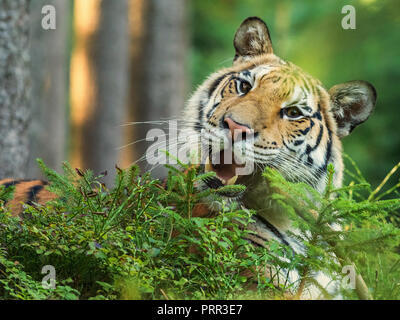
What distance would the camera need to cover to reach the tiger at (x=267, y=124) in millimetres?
3402

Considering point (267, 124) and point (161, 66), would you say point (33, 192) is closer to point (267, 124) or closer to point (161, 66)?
point (267, 124)

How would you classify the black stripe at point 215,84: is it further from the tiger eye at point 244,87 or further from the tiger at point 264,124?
the tiger eye at point 244,87

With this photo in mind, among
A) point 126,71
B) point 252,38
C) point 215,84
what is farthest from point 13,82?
point 126,71

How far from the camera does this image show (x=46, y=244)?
2.84 meters

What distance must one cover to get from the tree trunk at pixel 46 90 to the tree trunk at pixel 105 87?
732 mm

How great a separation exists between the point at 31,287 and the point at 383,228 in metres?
1.83

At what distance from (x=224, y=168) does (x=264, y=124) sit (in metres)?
0.39

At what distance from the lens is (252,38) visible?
13.6 ft

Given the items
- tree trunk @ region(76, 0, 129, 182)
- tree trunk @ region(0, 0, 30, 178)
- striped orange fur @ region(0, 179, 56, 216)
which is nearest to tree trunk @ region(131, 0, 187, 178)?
tree trunk @ region(76, 0, 129, 182)

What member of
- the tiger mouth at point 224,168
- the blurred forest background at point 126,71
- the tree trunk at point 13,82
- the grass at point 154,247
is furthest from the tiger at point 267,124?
the blurred forest background at point 126,71

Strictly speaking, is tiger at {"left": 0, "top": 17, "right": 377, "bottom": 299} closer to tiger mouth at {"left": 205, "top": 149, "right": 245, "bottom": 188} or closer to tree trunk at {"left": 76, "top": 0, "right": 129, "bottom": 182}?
tiger mouth at {"left": 205, "top": 149, "right": 245, "bottom": 188}

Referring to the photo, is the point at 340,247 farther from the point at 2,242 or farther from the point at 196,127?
the point at 2,242

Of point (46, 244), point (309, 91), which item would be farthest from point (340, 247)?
point (46, 244)

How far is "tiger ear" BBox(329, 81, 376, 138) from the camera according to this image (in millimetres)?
3908
